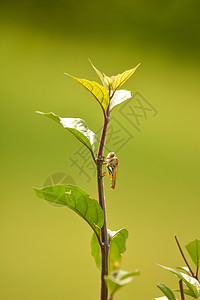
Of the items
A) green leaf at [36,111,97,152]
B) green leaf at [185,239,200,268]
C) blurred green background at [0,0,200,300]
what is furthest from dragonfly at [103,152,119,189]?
blurred green background at [0,0,200,300]

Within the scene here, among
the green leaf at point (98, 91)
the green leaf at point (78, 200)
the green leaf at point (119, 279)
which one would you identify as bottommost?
the green leaf at point (119, 279)

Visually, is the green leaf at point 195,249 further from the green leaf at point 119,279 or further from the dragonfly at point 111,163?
the green leaf at point 119,279

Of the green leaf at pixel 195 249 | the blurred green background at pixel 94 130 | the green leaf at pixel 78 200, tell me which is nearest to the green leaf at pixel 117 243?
the green leaf at pixel 78 200

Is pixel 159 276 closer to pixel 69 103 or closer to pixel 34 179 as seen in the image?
pixel 34 179

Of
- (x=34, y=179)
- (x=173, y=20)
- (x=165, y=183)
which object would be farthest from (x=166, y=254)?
(x=173, y=20)

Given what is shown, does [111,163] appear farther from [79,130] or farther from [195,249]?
[195,249]
